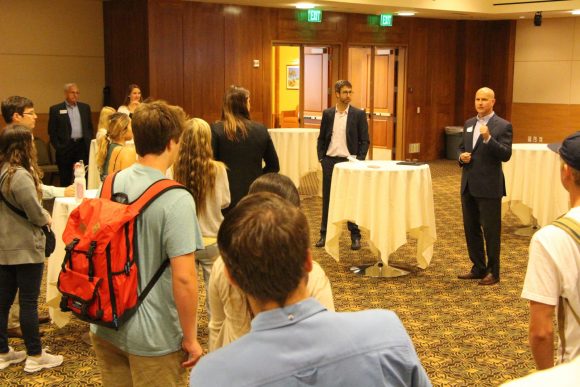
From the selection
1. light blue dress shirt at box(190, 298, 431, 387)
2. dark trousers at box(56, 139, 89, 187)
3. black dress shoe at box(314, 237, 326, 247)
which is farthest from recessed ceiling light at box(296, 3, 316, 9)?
light blue dress shirt at box(190, 298, 431, 387)

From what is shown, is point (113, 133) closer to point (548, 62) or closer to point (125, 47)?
point (125, 47)

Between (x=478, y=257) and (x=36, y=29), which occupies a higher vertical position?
(x=36, y=29)

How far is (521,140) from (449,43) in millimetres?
2628

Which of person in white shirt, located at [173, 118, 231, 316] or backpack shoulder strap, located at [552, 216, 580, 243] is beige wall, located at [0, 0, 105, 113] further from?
backpack shoulder strap, located at [552, 216, 580, 243]

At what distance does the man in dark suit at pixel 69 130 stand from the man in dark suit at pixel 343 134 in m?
4.22

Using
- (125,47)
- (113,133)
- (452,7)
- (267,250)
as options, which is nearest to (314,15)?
(452,7)

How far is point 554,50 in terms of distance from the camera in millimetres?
14844

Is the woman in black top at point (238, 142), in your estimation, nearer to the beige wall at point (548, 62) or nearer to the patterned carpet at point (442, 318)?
the patterned carpet at point (442, 318)

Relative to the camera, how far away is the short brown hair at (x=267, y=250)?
4.36 feet

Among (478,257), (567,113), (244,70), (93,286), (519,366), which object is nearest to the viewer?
(93,286)

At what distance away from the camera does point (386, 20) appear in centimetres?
1387

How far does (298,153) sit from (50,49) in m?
4.49

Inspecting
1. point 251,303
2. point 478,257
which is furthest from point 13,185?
point 478,257

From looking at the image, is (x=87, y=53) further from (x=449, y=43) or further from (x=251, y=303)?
(x=251, y=303)
